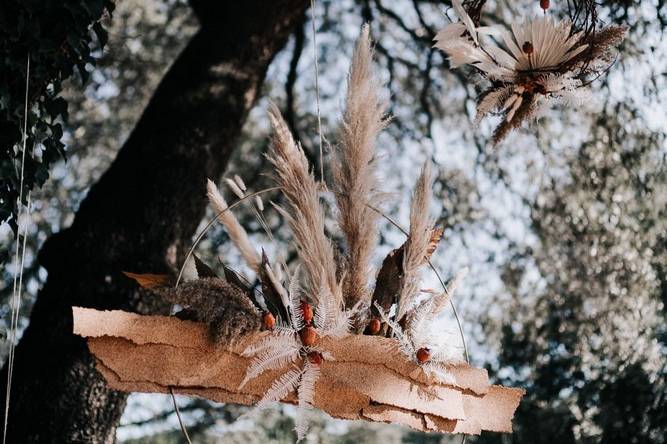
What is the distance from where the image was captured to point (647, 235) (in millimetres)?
4012

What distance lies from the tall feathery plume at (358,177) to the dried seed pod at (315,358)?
15cm

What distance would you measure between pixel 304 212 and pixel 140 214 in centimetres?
121

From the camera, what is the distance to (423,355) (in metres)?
1.38

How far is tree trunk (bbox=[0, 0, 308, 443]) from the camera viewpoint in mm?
2176

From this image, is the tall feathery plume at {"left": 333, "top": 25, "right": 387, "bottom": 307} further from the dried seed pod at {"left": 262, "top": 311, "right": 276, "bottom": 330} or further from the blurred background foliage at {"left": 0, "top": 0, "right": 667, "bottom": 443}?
the blurred background foliage at {"left": 0, "top": 0, "right": 667, "bottom": 443}

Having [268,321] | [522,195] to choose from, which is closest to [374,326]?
[268,321]

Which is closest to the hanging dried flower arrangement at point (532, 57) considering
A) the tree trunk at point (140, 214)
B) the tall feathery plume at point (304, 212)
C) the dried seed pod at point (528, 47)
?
the dried seed pod at point (528, 47)

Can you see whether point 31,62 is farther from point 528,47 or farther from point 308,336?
point 528,47

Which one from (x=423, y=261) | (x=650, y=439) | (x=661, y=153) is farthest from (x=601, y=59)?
(x=650, y=439)

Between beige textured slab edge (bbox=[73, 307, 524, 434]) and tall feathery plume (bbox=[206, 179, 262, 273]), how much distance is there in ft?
0.54

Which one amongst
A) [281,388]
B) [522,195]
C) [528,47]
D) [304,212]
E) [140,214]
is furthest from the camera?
[522,195]

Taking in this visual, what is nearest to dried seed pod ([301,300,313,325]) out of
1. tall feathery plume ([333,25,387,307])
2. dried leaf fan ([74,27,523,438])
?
dried leaf fan ([74,27,523,438])

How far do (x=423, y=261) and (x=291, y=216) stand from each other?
26cm

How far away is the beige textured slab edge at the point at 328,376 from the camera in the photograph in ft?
4.10
